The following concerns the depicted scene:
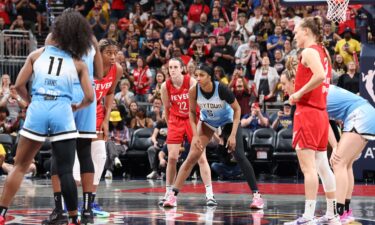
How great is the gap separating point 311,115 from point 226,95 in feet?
9.97

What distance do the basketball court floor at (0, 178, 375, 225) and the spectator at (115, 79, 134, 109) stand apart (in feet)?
12.8

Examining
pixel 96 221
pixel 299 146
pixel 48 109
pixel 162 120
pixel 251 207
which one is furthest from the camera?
pixel 162 120

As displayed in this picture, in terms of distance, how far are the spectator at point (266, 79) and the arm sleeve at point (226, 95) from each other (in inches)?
308

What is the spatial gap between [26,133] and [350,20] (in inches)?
556

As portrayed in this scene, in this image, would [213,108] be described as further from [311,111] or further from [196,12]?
[196,12]

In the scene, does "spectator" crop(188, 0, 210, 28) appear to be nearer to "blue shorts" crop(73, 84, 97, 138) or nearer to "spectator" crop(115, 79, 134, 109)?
"spectator" crop(115, 79, 134, 109)

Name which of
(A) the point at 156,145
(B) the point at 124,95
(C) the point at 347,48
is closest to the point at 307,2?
(C) the point at 347,48

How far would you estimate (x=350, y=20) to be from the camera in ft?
71.1

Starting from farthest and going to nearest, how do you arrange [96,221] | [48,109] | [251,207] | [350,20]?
1. [350,20]
2. [251,207]
3. [96,221]
4. [48,109]

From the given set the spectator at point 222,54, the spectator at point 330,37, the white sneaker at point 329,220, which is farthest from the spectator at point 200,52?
the white sneaker at point 329,220

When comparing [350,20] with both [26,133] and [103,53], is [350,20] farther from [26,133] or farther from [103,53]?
[26,133]

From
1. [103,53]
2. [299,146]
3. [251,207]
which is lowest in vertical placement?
[251,207]

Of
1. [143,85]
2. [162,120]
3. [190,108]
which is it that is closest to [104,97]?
[190,108]

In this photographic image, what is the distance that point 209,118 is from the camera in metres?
12.7
